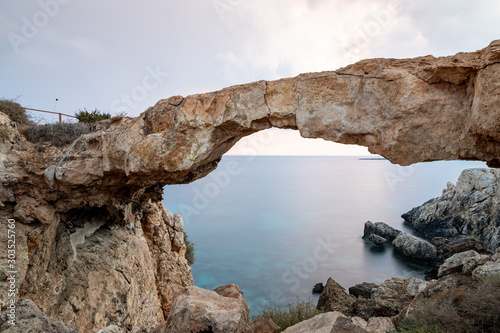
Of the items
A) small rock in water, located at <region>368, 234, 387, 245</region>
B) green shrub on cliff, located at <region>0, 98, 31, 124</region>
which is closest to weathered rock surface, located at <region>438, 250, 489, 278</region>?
green shrub on cliff, located at <region>0, 98, 31, 124</region>

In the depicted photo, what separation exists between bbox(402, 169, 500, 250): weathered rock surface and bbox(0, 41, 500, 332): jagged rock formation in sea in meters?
13.5

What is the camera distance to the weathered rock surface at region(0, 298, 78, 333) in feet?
Result: 9.96

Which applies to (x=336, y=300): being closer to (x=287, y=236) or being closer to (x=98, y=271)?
(x=98, y=271)

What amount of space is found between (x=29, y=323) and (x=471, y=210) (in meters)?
19.2

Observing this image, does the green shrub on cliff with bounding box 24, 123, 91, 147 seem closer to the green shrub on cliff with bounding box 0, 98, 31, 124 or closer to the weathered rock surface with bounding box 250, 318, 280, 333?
the green shrub on cliff with bounding box 0, 98, 31, 124

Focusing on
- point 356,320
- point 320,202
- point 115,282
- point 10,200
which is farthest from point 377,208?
point 10,200

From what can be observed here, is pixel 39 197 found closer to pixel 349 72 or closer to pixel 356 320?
pixel 349 72

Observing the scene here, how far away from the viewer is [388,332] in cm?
465

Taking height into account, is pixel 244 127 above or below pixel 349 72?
below

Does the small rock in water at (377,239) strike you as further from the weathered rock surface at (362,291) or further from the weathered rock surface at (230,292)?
the weathered rock surface at (230,292)

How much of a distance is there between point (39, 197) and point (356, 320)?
641 centimetres

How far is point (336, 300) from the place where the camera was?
9.02 m

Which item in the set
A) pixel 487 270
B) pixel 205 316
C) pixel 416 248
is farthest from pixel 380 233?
pixel 205 316

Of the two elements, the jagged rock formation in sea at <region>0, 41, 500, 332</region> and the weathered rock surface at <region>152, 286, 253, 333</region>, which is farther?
the jagged rock formation in sea at <region>0, 41, 500, 332</region>
